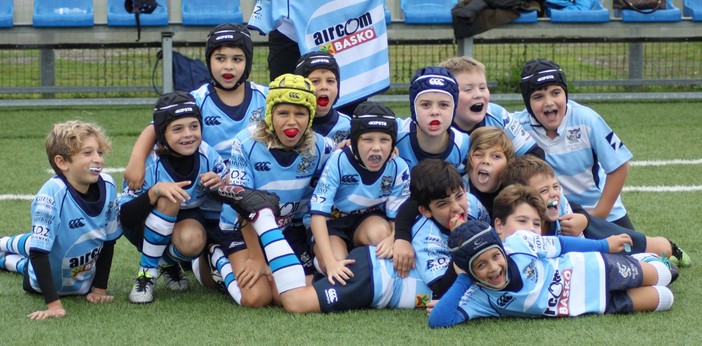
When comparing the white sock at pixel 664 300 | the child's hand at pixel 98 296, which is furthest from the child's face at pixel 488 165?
the child's hand at pixel 98 296

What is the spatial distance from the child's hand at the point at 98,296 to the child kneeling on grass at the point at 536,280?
1399mm

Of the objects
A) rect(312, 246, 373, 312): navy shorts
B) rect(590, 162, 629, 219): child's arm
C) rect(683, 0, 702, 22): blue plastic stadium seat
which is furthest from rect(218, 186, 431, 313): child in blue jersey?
rect(683, 0, 702, 22): blue plastic stadium seat

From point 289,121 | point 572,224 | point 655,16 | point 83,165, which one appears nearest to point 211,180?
point 289,121

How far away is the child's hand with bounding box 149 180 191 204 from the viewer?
4.39m

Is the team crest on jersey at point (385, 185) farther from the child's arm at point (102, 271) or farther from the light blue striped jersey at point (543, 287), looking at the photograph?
the child's arm at point (102, 271)

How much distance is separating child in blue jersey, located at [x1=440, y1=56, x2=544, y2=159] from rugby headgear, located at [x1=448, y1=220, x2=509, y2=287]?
3.47ft

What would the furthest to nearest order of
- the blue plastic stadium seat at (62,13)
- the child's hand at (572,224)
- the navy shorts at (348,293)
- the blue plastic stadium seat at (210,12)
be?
the blue plastic stadium seat at (210,12), the blue plastic stadium seat at (62,13), the child's hand at (572,224), the navy shorts at (348,293)

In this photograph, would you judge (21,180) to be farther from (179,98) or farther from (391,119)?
(391,119)

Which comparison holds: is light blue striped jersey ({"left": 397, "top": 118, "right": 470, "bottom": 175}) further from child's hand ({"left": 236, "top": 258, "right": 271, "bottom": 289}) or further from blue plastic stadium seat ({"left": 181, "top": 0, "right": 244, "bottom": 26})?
blue plastic stadium seat ({"left": 181, "top": 0, "right": 244, "bottom": 26})

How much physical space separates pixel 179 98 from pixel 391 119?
2.96 ft

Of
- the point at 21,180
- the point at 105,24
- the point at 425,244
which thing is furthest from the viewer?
the point at 105,24

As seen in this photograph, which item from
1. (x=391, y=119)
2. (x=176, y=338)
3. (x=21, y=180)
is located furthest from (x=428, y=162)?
(x=21, y=180)

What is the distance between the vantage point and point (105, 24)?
934cm

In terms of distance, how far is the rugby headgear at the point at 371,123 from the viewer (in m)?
4.38
